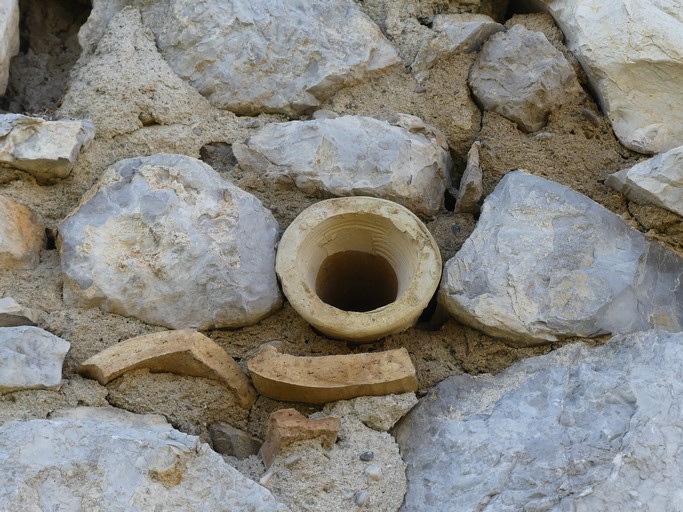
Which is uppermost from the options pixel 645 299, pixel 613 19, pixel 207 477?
pixel 613 19

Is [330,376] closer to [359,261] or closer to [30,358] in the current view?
[359,261]

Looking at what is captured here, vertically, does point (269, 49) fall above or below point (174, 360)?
above

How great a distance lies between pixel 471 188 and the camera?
2613mm

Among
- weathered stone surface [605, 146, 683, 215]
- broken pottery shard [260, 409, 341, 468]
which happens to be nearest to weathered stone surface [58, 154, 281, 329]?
broken pottery shard [260, 409, 341, 468]

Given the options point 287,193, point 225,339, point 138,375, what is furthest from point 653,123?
point 138,375

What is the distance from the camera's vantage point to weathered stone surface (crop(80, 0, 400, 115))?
9.15 feet

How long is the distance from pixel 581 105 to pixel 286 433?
131 cm

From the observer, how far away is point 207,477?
6.54 ft

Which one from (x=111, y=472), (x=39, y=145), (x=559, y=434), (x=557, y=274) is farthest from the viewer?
(x=39, y=145)

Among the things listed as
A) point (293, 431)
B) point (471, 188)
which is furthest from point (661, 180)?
point (293, 431)

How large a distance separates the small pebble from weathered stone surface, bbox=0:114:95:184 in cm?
107

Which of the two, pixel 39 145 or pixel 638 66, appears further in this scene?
pixel 638 66

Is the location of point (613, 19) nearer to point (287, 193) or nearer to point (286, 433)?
point (287, 193)

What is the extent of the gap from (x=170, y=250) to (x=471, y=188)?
81 cm
